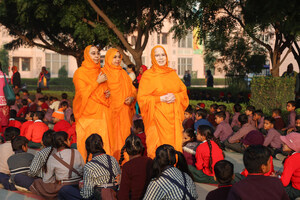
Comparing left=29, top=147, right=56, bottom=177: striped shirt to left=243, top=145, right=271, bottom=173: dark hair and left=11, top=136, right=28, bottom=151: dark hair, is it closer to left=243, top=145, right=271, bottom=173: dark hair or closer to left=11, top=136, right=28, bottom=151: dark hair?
left=11, top=136, right=28, bottom=151: dark hair

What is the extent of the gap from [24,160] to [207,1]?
7.17 m

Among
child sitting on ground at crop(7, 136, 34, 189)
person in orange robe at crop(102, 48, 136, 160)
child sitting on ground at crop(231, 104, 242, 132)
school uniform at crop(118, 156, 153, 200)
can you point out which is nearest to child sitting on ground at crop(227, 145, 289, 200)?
school uniform at crop(118, 156, 153, 200)

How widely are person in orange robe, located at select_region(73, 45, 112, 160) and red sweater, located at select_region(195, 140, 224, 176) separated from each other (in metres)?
1.59

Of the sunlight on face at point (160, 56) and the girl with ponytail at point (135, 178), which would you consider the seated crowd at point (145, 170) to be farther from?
the sunlight on face at point (160, 56)

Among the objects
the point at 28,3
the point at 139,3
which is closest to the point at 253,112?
the point at 139,3

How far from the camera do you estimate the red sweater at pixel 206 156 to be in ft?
23.5

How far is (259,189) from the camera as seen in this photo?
12.3ft

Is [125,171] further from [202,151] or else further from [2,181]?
[2,181]

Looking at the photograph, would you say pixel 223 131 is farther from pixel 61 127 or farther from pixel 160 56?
pixel 160 56

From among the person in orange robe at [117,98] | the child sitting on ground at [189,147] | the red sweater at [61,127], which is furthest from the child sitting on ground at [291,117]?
the red sweater at [61,127]

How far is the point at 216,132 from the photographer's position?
34.6ft

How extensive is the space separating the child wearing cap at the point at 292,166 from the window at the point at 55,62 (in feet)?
157

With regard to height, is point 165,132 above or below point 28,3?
below

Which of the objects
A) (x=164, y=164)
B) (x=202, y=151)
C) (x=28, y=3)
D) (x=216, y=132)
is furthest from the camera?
(x=28, y=3)
